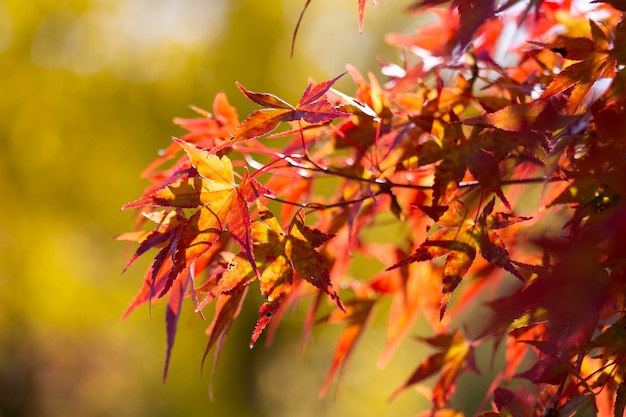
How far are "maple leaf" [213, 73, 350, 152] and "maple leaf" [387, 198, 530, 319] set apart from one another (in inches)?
4.8

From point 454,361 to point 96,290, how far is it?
3.85 metres

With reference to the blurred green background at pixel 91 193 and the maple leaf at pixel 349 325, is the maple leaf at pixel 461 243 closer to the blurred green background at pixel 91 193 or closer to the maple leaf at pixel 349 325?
the maple leaf at pixel 349 325

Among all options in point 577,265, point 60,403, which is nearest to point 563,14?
point 577,265

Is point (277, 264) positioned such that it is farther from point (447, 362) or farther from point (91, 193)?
point (91, 193)

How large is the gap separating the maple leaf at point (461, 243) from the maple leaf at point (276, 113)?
4.8 inches

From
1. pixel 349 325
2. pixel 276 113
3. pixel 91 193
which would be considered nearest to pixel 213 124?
pixel 276 113

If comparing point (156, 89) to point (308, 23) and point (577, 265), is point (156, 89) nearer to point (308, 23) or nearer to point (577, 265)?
point (308, 23)

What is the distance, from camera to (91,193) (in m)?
4.43

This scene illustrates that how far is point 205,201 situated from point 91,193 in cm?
413

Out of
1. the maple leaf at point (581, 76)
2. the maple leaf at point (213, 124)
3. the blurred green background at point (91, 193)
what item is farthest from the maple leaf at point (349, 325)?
the blurred green background at point (91, 193)

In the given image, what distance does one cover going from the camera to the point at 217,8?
5004 mm

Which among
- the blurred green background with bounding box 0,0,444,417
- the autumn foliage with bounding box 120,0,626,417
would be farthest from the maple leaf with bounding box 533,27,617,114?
the blurred green background with bounding box 0,0,444,417

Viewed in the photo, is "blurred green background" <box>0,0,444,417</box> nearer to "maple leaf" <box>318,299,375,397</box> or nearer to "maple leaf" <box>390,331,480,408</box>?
"maple leaf" <box>318,299,375,397</box>

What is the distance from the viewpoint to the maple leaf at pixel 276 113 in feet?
1.62
